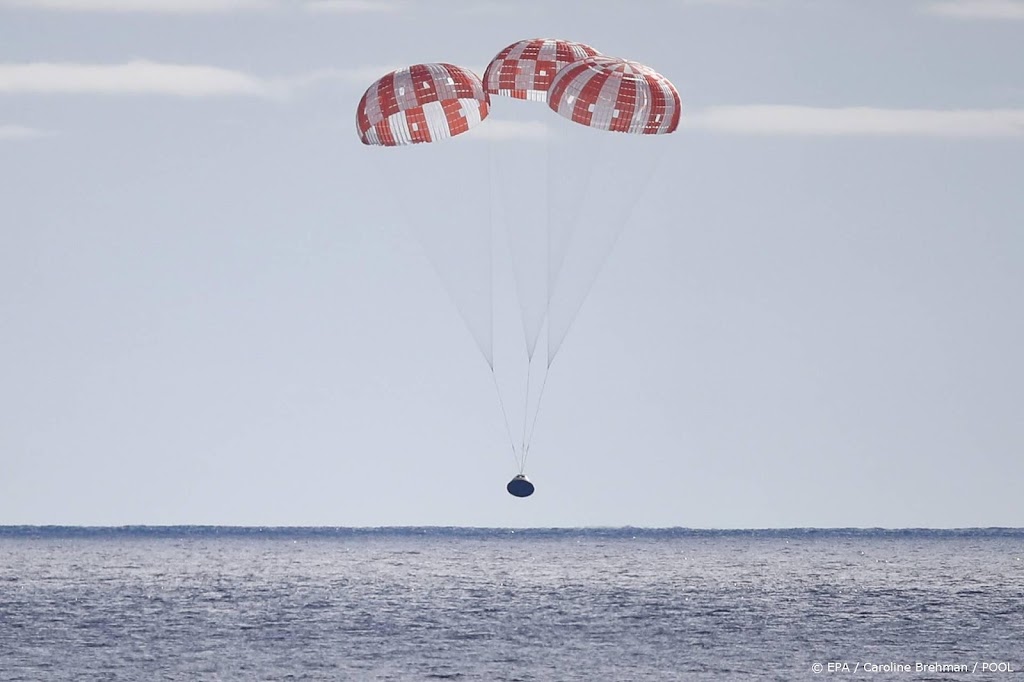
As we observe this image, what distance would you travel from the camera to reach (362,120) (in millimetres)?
33531

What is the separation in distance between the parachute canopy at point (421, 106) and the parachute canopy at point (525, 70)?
0.52 m

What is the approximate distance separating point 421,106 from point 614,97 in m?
3.85

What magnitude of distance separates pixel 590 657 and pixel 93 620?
17.9 meters

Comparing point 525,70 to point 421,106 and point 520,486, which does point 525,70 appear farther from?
point 520,486

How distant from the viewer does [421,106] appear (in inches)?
1302

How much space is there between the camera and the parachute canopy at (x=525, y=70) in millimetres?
33031

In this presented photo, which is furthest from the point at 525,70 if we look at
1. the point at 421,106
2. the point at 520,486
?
the point at 520,486

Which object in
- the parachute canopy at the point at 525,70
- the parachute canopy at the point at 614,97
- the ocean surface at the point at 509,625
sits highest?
the parachute canopy at the point at 525,70

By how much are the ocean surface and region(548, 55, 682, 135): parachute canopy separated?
41.5ft

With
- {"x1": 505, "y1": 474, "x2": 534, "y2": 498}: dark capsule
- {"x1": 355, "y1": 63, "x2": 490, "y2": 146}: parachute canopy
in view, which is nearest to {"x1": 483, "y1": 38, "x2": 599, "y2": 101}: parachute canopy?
{"x1": 355, "y1": 63, "x2": 490, "y2": 146}: parachute canopy

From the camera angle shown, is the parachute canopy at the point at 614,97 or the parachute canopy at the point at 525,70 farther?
the parachute canopy at the point at 525,70

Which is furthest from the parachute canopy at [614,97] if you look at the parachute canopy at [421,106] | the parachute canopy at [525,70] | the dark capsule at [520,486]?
the dark capsule at [520,486]

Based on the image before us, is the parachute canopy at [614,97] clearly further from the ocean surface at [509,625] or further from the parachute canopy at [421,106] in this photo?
the ocean surface at [509,625]

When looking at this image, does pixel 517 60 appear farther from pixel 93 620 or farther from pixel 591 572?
pixel 591 572
